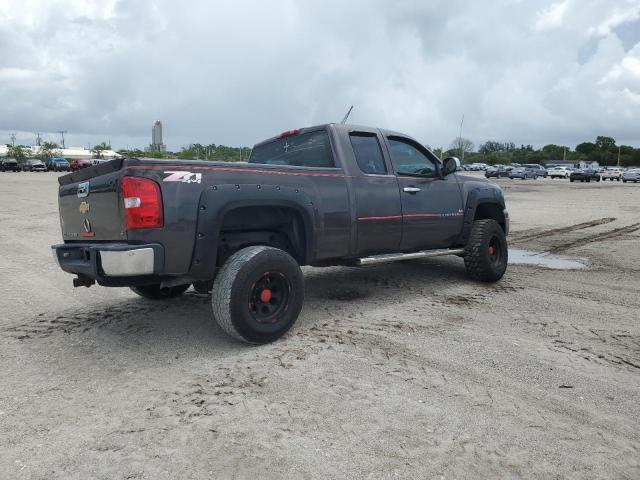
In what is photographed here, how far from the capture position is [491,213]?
22.9ft

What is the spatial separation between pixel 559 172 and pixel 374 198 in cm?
5492

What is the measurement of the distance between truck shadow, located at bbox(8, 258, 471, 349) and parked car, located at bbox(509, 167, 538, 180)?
4678cm

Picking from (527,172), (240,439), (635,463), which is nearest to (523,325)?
(635,463)

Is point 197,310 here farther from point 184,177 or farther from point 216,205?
point 184,177

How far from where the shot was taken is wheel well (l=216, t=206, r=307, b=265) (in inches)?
171

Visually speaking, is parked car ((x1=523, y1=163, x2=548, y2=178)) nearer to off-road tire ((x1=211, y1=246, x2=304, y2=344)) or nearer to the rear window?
the rear window

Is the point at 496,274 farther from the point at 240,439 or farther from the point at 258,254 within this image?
the point at 240,439

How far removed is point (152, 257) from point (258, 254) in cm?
80

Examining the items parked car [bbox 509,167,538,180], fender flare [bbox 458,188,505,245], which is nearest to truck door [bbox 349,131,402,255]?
fender flare [bbox 458,188,505,245]

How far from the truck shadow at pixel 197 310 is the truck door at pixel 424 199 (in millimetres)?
661

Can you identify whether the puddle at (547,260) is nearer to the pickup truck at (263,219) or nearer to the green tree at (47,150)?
the pickup truck at (263,219)

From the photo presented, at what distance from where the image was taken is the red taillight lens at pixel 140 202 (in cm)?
366

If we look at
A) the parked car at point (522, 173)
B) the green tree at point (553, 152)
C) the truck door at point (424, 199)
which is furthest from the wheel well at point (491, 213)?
the green tree at point (553, 152)

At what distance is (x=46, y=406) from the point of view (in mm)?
3145
